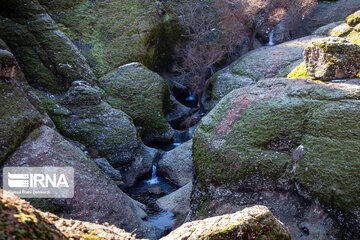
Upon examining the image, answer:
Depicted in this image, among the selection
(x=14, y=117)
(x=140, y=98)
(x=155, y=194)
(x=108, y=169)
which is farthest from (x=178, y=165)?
(x=14, y=117)

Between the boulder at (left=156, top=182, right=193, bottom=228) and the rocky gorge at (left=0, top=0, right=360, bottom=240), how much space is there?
0.05 m

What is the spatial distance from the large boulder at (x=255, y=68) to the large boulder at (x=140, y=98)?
349 cm

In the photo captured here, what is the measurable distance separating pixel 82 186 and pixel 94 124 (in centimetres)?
456

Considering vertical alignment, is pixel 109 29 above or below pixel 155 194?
above

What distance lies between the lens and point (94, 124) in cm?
1216

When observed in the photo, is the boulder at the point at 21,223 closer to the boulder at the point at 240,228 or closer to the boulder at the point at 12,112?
the boulder at the point at 240,228

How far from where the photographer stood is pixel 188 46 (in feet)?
66.1

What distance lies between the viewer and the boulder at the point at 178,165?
39.9 feet

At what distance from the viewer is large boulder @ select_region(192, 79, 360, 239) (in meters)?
5.91

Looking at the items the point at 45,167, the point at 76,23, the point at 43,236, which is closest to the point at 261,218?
the point at 43,236

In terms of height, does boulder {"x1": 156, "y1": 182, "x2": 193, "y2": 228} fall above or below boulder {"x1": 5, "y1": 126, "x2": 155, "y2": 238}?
below

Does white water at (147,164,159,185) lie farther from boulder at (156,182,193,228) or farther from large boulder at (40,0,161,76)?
large boulder at (40,0,161,76)

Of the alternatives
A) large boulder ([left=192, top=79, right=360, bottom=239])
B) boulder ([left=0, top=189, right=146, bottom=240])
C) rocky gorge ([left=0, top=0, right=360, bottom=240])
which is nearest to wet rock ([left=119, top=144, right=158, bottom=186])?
rocky gorge ([left=0, top=0, right=360, bottom=240])

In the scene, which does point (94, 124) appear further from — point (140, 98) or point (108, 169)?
point (140, 98)
